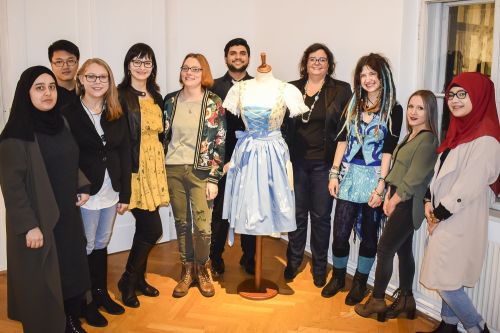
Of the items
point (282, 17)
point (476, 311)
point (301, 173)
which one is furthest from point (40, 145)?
point (282, 17)

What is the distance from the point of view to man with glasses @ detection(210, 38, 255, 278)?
11.6 feet

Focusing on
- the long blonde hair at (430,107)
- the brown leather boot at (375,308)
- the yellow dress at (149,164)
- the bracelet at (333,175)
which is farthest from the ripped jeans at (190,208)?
the long blonde hair at (430,107)

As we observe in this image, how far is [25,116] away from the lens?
91.0 inches

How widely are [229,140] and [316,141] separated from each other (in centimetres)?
61

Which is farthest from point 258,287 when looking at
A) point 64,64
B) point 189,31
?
point 189,31

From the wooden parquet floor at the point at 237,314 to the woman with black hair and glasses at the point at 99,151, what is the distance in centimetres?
32

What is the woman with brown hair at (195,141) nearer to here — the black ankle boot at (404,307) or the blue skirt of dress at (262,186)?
the blue skirt of dress at (262,186)

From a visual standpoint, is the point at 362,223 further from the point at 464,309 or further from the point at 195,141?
the point at 195,141

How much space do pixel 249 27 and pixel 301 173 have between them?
1836 millimetres

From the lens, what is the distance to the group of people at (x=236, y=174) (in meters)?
2.42

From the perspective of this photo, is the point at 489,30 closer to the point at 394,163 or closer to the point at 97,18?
the point at 394,163

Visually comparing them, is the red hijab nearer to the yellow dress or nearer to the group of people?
the group of people

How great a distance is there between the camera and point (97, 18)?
385cm

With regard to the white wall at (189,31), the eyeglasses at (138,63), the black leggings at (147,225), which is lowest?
the black leggings at (147,225)
